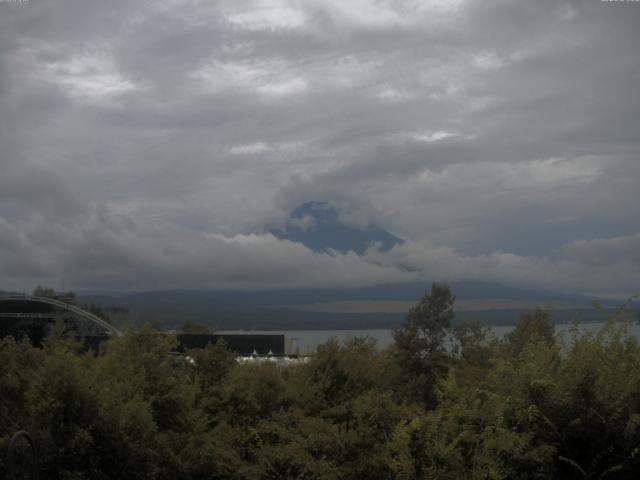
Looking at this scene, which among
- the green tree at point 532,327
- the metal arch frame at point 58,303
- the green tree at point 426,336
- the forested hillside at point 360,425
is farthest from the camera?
the metal arch frame at point 58,303

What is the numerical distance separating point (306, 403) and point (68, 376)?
634cm

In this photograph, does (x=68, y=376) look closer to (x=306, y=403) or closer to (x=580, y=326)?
(x=306, y=403)

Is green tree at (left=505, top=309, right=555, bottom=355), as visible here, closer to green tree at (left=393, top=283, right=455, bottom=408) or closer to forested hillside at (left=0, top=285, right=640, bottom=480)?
green tree at (left=393, top=283, right=455, bottom=408)

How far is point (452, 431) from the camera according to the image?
1189cm

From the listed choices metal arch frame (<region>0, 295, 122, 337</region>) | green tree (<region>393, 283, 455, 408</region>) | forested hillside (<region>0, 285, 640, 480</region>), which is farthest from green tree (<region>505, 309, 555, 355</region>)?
metal arch frame (<region>0, 295, 122, 337</region>)

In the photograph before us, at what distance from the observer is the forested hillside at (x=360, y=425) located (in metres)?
11.0

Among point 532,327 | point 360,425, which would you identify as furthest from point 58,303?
point 360,425

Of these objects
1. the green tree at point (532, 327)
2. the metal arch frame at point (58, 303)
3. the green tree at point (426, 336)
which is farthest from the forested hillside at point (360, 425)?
the metal arch frame at point (58, 303)

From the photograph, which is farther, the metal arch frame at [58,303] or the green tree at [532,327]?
the metal arch frame at [58,303]

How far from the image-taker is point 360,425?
13188 mm

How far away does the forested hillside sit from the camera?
1098 centimetres

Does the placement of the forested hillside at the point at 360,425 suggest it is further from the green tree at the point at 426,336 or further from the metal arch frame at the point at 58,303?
the metal arch frame at the point at 58,303

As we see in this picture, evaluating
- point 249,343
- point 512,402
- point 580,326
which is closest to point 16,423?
point 512,402

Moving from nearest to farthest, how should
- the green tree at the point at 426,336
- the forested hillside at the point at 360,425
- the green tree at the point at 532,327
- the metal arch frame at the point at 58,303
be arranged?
the forested hillside at the point at 360,425
the green tree at the point at 532,327
the green tree at the point at 426,336
the metal arch frame at the point at 58,303
